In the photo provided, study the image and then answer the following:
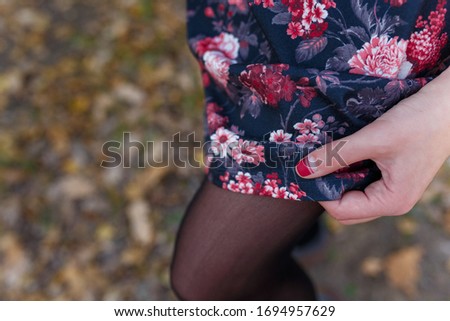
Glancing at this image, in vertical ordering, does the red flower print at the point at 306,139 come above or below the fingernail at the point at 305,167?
above

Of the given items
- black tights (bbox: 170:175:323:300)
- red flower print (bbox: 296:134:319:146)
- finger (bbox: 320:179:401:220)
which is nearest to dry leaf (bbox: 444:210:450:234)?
black tights (bbox: 170:175:323:300)

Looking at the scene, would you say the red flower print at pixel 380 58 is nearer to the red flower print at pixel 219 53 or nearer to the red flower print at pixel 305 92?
the red flower print at pixel 305 92

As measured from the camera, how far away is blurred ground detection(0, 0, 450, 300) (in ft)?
5.64

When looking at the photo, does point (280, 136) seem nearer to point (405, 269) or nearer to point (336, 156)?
point (336, 156)

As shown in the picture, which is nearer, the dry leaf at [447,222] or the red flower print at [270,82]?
the red flower print at [270,82]

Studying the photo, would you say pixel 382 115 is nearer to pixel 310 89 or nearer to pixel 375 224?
pixel 310 89

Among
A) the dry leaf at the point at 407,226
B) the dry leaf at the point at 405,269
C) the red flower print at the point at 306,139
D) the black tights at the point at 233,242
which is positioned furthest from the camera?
the dry leaf at the point at 407,226

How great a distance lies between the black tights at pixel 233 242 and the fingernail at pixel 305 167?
11 cm

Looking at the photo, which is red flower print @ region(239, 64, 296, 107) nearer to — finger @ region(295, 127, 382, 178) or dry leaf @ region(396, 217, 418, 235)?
finger @ region(295, 127, 382, 178)

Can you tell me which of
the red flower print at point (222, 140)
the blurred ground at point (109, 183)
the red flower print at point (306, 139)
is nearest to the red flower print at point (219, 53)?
the red flower print at point (222, 140)

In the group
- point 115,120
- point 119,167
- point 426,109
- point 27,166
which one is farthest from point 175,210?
point 426,109

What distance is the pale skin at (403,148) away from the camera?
782 millimetres

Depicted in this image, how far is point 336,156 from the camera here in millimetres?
846

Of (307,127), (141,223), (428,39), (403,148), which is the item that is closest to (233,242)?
(307,127)
